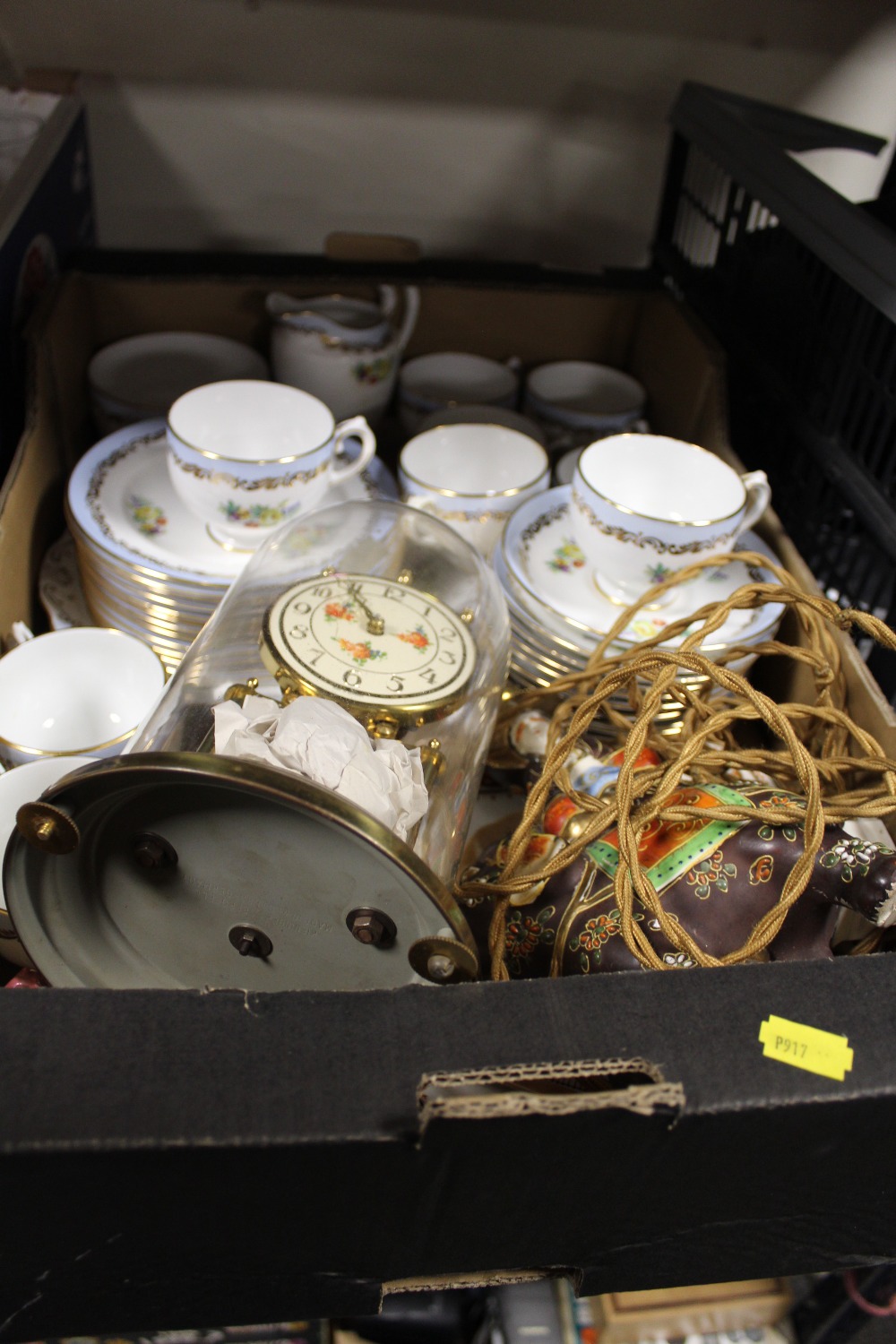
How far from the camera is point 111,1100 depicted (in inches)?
17.0

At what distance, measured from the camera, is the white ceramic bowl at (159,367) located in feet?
3.66

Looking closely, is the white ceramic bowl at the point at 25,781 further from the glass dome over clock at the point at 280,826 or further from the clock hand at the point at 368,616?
the clock hand at the point at 368,616

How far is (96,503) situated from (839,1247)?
0.81 m

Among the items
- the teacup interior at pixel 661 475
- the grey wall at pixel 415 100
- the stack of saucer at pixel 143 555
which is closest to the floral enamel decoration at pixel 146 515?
the stack of saucer at pixel 143 555

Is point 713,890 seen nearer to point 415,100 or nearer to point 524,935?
point 524,935

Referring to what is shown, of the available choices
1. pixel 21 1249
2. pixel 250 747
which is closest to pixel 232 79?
pixel 250 747

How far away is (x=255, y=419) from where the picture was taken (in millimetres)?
1021

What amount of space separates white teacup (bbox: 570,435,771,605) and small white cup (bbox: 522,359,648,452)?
22 centimetres

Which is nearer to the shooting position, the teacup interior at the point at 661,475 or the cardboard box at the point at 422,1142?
the cardboard box at the point at 422,1142

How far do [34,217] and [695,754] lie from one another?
0.94 meters

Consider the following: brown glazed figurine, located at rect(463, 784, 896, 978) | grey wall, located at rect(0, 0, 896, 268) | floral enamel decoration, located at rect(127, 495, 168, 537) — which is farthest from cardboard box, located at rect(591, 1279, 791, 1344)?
grey wall, located at rect(0, 0, 896, 268)

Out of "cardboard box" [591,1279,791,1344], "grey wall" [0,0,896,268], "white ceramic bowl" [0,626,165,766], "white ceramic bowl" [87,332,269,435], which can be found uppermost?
"grey wall" [0,0,896,268]

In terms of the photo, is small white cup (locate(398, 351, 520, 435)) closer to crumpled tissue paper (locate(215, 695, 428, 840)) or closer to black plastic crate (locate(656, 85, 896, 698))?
black plastic crate (locate(656, 85, 896, 698))

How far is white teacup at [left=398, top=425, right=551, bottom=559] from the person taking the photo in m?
0.99
